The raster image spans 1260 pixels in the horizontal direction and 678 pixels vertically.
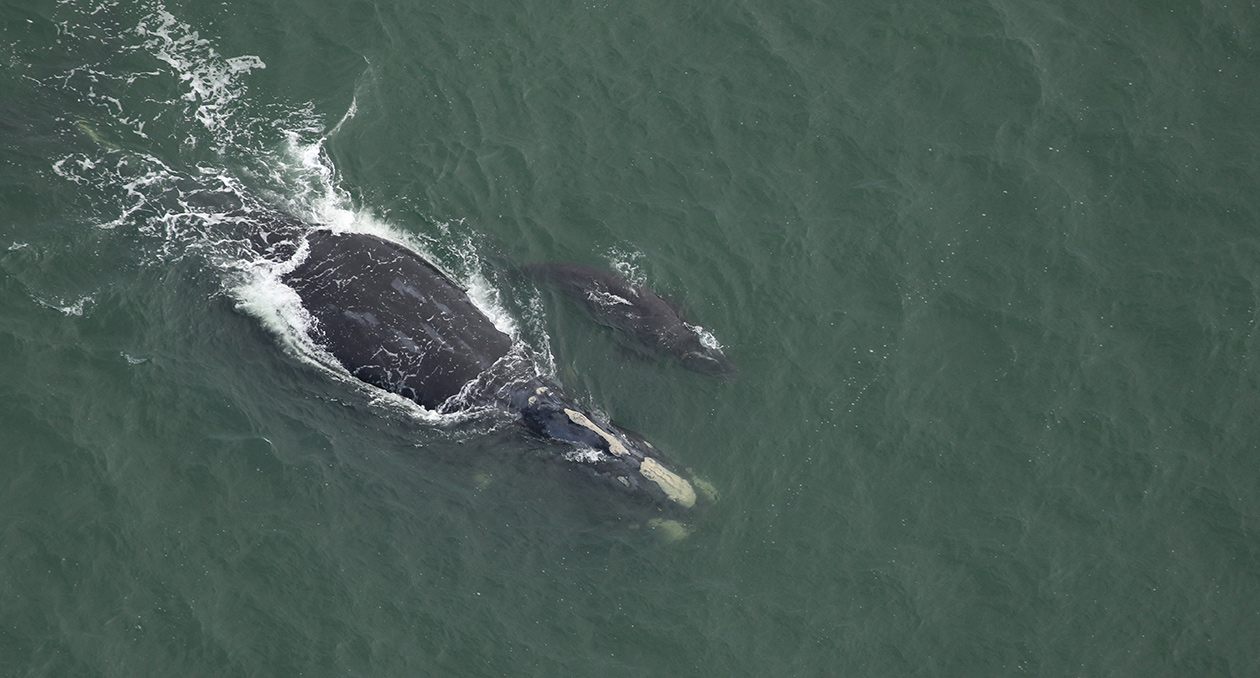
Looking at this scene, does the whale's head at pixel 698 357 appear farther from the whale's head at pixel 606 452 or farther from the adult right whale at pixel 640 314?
the whale's head at pixel 606 452

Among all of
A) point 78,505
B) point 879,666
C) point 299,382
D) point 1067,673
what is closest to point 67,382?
point 78,505

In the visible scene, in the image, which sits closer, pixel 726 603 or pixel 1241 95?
pixel 726 603

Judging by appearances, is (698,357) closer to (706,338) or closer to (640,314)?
(706,338)

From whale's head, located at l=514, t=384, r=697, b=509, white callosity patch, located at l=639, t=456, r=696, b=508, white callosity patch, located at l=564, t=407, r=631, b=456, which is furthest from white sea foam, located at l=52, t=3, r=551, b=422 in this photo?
white callosity patch, located at l=639, t=456, r=696, b=508

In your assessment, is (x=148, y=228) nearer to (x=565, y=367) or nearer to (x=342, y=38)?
(x=342, y=38)

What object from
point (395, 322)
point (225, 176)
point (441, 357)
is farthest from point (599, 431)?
point (225, 176)
